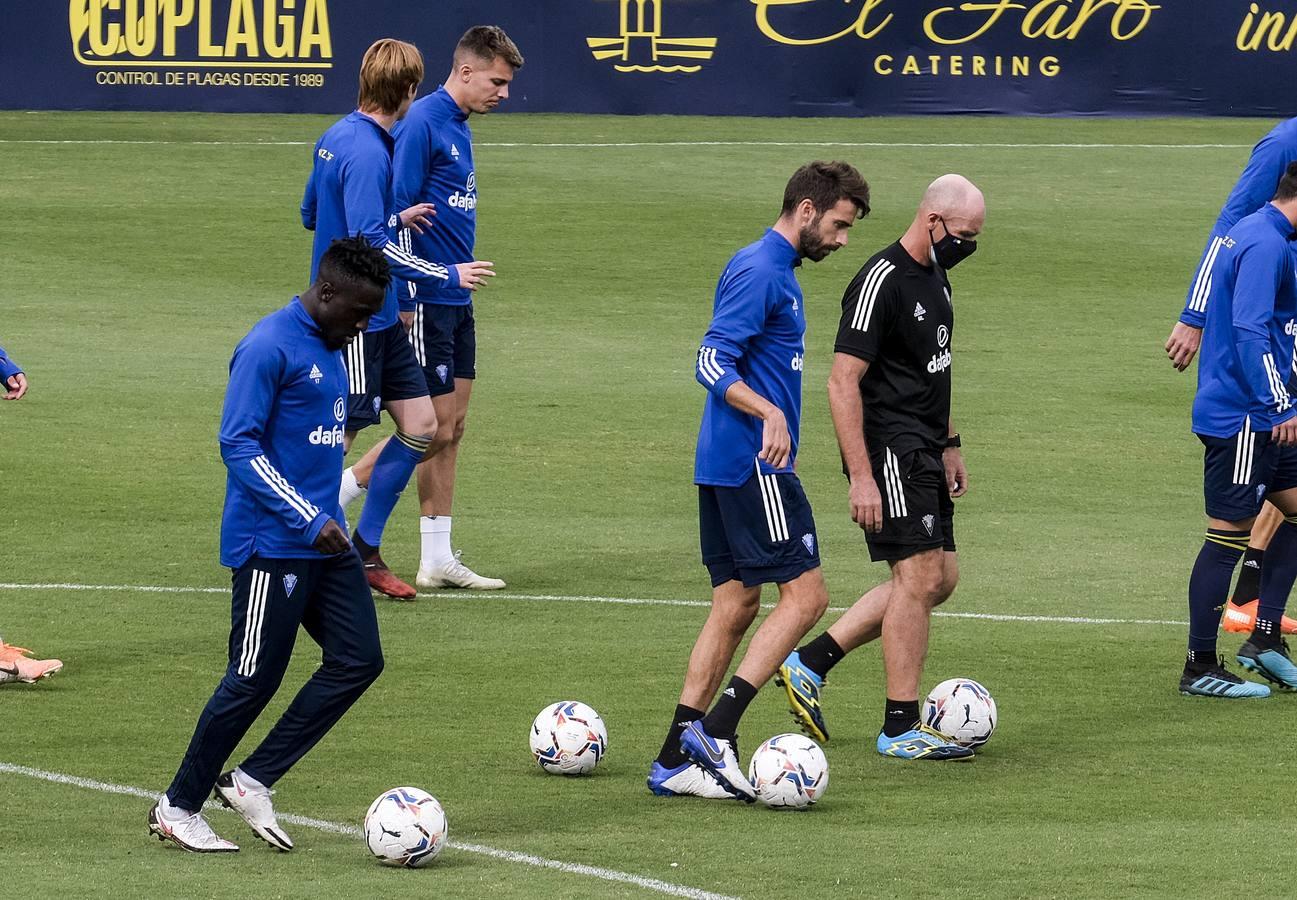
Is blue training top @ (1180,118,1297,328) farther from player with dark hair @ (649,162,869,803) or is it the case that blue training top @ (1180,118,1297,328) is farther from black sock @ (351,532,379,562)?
black sock @ (351,532,379,562)

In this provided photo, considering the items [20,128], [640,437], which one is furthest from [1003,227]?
[20,128]

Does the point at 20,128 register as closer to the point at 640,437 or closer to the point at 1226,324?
the point at 640,437

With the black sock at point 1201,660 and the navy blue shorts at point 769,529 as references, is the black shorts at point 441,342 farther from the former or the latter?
the black sock at point 1201,660

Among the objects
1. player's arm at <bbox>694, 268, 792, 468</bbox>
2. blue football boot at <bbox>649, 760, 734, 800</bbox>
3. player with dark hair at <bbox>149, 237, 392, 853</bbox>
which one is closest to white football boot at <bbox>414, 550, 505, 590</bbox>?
blue football boot at <bbox>649, 760, 734, 800</bbox>

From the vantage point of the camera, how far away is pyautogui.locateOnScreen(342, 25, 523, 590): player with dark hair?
1115 cm

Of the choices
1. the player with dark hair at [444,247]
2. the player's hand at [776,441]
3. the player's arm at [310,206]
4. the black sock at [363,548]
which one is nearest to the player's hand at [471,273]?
the player with dark hair at [444,247]

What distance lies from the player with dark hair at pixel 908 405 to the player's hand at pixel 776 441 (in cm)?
68

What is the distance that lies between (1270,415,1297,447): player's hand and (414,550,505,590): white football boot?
4.11 meters

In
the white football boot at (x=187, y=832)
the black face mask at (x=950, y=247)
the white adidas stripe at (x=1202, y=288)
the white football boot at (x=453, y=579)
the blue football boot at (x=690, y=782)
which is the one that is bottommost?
the white football boot at (x=453, y=579)

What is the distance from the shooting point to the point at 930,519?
8.45 m

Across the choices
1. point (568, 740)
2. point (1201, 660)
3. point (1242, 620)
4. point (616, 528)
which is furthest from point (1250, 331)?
point (616, 528)

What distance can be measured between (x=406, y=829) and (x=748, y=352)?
7.17 ft

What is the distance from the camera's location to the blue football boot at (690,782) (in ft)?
25.7

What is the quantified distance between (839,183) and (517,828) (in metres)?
2.53
